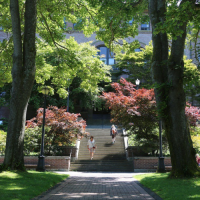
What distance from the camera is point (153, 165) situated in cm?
1636

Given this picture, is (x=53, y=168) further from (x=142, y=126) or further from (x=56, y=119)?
(x=142, y=126)

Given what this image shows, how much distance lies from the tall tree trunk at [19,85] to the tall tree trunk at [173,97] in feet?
17.3

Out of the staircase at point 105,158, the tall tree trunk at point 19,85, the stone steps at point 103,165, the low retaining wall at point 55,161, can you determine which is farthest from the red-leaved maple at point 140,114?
the tall tree trunk at point 19,85

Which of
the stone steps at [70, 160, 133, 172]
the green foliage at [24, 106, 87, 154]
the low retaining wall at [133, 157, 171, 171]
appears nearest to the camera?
the low retaining wall at [133, 157, 171, 171]

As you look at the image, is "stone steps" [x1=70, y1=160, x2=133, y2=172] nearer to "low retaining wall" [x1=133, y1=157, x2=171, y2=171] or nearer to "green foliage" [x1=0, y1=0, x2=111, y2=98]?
"low retaining wall" [x1=133, y1=157, x2=171, y2=171]

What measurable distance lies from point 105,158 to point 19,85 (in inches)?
402

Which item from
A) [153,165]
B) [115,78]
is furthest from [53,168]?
[115,78]

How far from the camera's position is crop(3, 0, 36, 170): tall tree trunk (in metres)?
10.0

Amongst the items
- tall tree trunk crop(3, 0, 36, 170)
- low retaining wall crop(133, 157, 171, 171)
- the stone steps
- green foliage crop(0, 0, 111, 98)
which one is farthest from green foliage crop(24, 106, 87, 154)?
tall tree trunk crop(3, 0, 36, 170)

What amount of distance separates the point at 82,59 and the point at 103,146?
9.06 m

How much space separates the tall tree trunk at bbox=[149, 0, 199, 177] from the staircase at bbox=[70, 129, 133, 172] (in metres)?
7.32

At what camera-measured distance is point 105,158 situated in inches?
734

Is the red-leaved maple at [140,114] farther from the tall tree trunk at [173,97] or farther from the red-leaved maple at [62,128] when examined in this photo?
the tall tree trunk at [173,97]

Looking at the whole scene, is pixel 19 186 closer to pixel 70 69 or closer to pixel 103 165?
pixel 70 69
